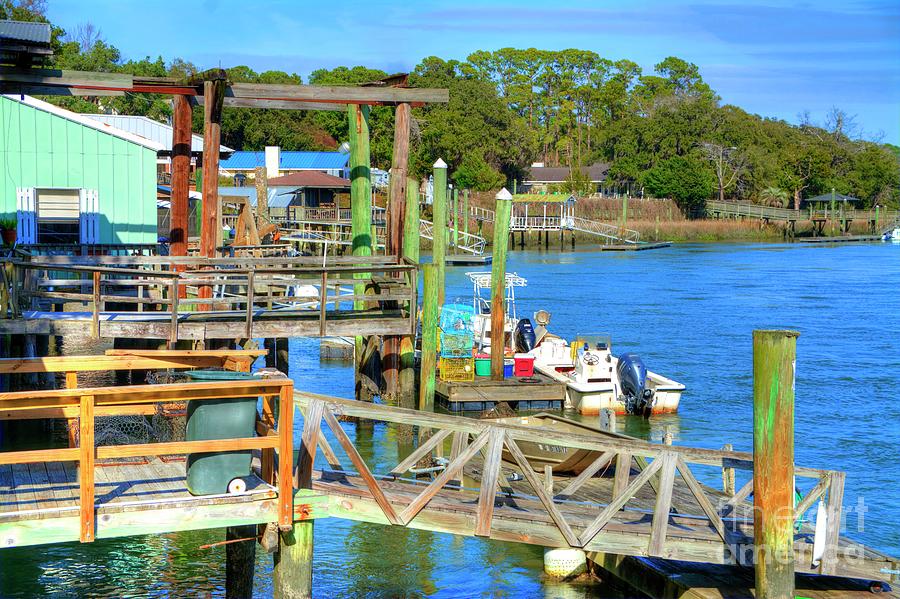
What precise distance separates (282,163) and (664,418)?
6483 centimetres

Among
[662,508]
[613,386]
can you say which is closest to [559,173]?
[613,386]

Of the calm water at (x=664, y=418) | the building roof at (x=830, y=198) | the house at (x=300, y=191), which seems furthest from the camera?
the building roof at (x=830, y=198)

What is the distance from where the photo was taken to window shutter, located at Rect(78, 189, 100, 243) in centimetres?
2189

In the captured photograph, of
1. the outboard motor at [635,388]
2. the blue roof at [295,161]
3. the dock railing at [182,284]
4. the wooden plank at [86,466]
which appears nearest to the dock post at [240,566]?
the wooden plank at [86,466]

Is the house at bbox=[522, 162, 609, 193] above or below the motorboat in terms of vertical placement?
above

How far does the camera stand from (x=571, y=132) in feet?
478

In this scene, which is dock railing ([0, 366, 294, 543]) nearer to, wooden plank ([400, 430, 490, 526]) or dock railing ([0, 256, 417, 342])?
wooden plank ([400, 430, 490, 526])

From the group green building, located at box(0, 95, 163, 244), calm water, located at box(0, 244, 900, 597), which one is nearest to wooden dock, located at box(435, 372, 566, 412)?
calm water, located at box(0, 244, 900, 597)

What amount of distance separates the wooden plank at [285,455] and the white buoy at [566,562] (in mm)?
4684

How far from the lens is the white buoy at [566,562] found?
41.1 feet

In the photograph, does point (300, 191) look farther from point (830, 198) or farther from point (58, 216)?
point (830, 198)

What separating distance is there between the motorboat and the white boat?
27.0 ft

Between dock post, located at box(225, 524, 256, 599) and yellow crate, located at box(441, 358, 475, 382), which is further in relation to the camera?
yellow crate, located at box(441, 358, 475, 382)

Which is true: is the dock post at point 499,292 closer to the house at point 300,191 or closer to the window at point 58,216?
the window at point 58,216
